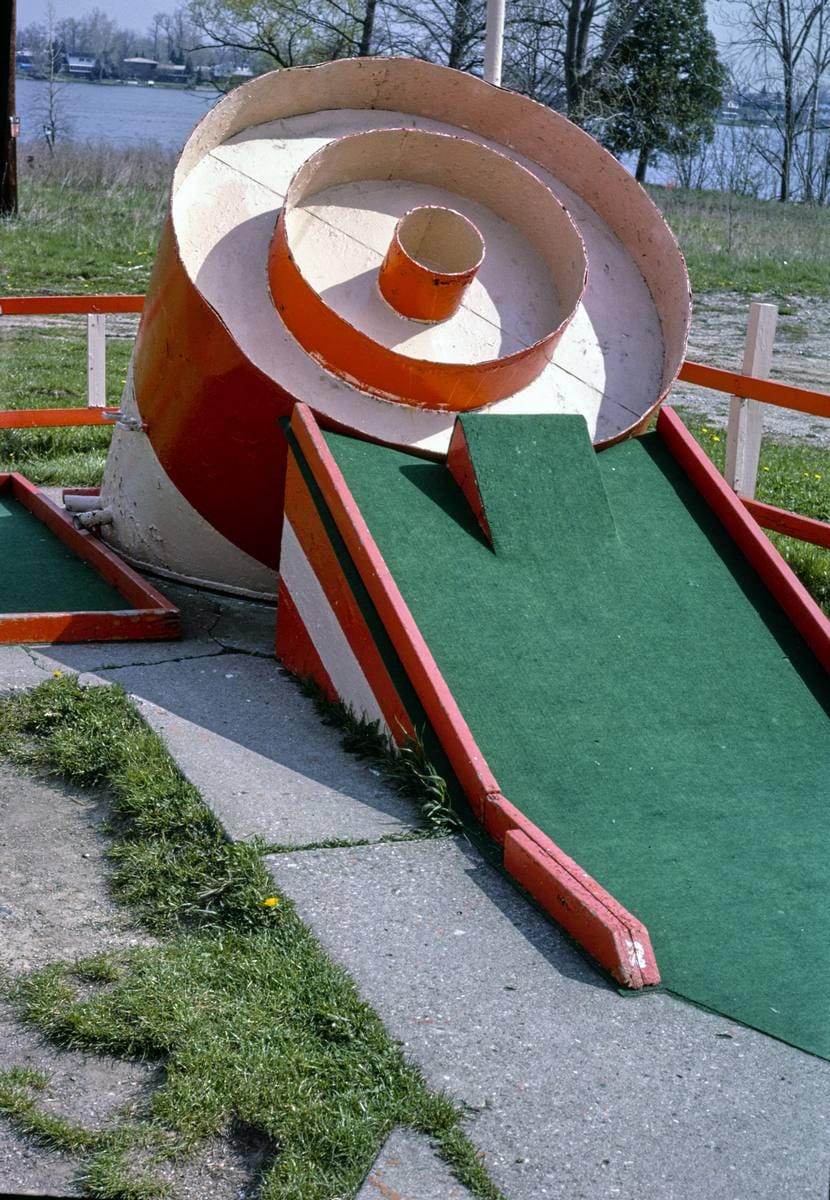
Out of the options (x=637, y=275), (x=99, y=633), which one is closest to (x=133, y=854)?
(x=99, y=633)

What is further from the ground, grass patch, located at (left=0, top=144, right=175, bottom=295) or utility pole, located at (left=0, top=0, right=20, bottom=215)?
utility pole, located at (left=0, top=0, right=20, bottom=215)

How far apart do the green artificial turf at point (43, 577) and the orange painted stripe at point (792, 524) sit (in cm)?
290

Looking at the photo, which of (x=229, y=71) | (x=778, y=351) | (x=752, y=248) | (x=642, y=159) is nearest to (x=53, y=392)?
(x=778, y=351)

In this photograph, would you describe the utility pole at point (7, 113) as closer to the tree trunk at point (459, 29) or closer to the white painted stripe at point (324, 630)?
the tree trunk at point (459, 29)

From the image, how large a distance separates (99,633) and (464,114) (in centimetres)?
287

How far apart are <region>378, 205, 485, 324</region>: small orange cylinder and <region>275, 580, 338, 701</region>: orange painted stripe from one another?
51.2 inches

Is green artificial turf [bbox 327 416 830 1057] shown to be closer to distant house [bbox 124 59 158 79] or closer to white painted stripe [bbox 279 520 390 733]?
white painted stripe [bbox 279 520 390 733]

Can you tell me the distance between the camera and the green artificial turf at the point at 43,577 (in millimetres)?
6070

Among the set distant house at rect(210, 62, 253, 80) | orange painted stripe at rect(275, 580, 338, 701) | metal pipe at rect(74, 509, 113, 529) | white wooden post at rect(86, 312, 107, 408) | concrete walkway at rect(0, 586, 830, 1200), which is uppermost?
distant house at rect(210, 62, 253, 80)

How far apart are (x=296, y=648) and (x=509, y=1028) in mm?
2424

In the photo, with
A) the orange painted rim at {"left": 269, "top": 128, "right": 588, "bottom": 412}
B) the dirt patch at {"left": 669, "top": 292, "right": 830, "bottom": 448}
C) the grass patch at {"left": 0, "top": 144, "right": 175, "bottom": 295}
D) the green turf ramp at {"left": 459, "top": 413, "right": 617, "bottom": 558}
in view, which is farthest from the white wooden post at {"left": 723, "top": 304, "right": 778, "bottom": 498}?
→ the grass patch at {"left": 0, "top": 144, "right": 175, "bottom": 295}

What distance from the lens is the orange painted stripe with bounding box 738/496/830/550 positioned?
6.18 m

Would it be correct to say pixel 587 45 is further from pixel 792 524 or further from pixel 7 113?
pixel 792 524

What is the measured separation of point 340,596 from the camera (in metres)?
4.85
